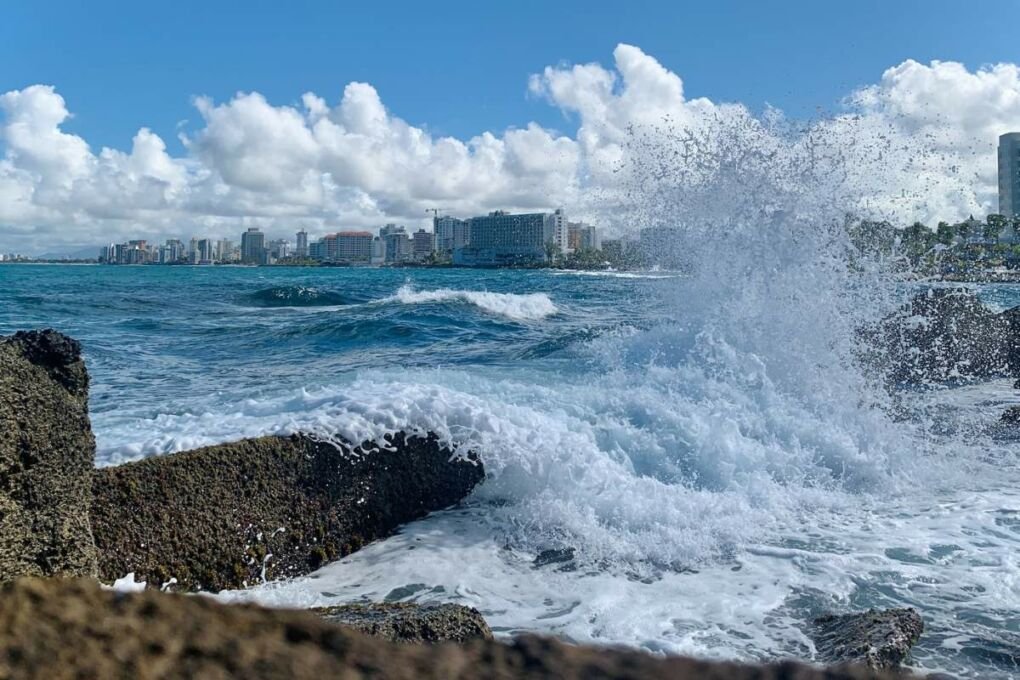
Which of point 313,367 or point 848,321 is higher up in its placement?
point 848,321

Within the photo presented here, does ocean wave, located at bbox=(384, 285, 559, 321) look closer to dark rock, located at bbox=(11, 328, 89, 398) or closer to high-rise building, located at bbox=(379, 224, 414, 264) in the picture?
dark rock, located at bbox=(11, 328, 89, 398)

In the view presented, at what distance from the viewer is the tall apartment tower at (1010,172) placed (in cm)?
2848

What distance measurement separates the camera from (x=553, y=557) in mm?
5238

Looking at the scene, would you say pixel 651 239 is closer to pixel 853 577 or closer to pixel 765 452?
pixel 765 452

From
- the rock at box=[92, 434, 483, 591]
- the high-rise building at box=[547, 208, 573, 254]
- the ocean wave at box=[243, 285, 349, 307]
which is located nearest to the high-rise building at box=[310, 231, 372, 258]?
the high-rise building at box=[547, 208, 573, 254]

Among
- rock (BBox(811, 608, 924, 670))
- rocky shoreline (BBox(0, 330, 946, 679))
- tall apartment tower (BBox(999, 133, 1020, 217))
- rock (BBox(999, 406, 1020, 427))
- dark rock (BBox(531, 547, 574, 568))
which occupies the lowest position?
dark rock (BBox(531, 547, 574, 568))

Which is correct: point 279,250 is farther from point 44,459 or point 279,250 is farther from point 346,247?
point 44,459

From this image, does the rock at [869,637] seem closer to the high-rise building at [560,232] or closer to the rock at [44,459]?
the rock at [44,459]

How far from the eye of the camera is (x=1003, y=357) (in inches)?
542

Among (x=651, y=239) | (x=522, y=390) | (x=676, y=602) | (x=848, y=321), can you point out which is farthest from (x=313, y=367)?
(x=676, y=602)

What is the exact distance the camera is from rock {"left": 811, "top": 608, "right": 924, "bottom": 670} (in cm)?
352

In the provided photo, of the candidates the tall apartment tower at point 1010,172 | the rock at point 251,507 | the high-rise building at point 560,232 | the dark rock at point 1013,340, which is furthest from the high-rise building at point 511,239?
the rock at point 251,507

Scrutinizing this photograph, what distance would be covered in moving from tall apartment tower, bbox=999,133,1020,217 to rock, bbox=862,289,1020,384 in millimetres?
16927

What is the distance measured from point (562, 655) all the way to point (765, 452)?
7083 millimetres
